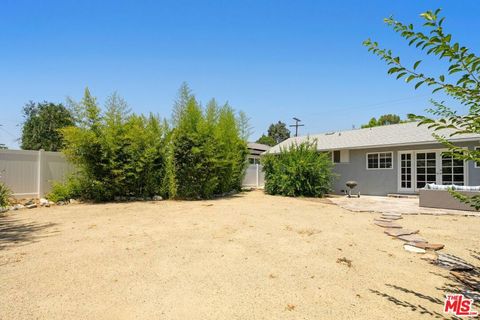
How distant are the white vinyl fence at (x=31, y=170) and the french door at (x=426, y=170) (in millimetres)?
13914

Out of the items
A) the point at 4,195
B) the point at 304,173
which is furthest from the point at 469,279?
the point at 4,195

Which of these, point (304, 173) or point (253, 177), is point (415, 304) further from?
point (253, 177)

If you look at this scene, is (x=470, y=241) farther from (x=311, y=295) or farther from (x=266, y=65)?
(x=266, y=65)

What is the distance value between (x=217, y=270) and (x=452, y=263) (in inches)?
132

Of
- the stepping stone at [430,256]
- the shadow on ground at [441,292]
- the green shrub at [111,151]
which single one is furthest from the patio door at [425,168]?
the green shrub at [111,151]

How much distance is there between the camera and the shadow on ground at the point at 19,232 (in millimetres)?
4837

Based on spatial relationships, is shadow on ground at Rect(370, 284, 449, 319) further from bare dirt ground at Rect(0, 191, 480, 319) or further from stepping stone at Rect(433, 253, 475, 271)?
stepping stone at Rect(433, 253, 475, 271)

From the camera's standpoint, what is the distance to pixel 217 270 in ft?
12.0

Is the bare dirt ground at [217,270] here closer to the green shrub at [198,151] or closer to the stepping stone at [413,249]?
the stepping stone at [413,249]

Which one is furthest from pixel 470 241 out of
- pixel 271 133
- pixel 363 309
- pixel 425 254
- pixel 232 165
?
pixel 271 133

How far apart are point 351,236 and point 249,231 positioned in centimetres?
201

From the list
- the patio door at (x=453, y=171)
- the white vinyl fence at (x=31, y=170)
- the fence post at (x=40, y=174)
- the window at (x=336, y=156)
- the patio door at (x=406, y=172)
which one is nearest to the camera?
the white vinyl fence at (x=31, y=170)

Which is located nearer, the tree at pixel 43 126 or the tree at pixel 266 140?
the tree at pixel 43 126

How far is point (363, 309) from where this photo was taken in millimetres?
2703
